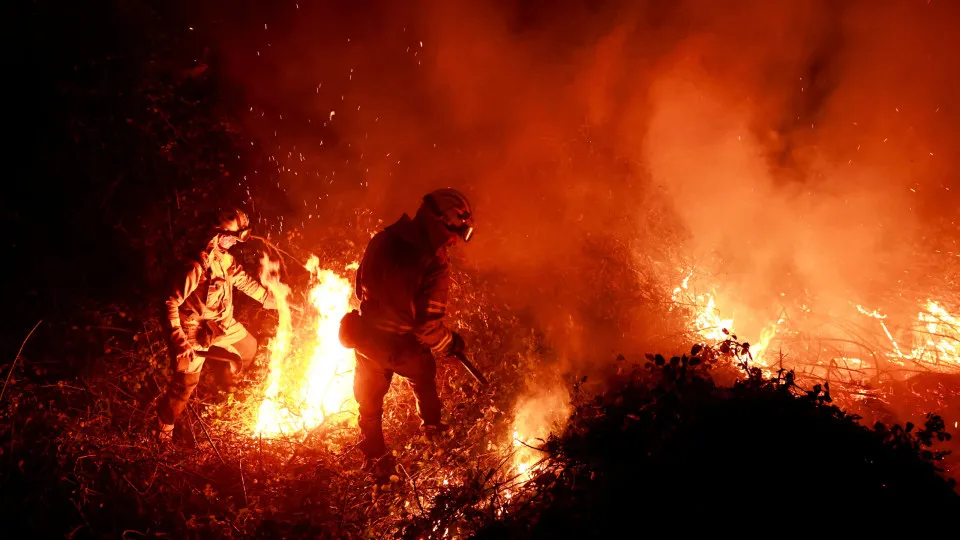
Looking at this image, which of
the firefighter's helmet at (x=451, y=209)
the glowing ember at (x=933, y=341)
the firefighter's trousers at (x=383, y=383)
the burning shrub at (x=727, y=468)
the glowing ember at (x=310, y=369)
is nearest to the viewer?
the burning shrub at (x=727, y=468)

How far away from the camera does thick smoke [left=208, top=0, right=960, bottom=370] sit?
6848 millimetres

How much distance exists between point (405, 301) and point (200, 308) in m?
2.10

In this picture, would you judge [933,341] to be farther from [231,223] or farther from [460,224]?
[231,223]

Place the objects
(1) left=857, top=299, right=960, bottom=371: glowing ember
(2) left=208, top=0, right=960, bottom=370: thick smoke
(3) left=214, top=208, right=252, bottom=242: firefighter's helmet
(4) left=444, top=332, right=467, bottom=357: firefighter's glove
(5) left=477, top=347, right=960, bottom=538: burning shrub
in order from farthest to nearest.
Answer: (2) left=208, top=0, right=960, bottom=370: thick smoke
(1) left=857, top=299, right=960, bottom=371: glowing ember
(3) left=214, top=208, right=252, bottom=242: firefighter's helmet
(4) left=444, top=332, right=467, bottom=357: firefighter's glove
(5) left=477, top=347, right=960, bottom=538: burning shrub

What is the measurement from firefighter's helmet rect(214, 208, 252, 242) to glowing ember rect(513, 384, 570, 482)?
312 centimetres

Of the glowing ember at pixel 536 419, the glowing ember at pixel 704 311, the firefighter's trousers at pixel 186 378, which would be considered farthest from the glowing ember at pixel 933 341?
the firefighter's trousers at pixel 186 378

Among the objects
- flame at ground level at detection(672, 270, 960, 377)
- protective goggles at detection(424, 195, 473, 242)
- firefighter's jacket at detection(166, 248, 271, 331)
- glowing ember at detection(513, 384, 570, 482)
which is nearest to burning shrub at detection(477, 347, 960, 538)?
glowing ember at detection(513, 384, 570, 482)

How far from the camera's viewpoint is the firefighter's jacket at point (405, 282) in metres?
3.74

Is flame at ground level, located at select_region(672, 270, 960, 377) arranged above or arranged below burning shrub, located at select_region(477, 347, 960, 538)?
above

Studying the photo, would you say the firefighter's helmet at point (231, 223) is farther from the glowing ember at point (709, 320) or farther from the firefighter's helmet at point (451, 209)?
the glowing ember at point (709, 320)

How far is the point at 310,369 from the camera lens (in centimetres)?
522

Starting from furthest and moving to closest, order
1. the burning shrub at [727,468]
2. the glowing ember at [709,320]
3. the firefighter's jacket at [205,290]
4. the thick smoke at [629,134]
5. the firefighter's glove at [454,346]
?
the thick smoke at [629,134] → the glowing ember at [709,320] → the firefighter's jacket at [205,290] → the firefighter's glove at [454,346] → the burning shrub at [727,468]

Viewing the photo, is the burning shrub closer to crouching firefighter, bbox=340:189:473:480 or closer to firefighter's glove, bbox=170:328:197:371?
crouching firefighter, bbox=340:189:473:480

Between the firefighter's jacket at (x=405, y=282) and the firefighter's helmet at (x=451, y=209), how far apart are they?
0.20 m
